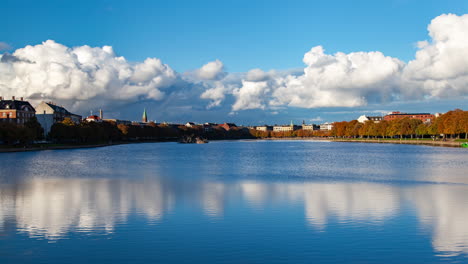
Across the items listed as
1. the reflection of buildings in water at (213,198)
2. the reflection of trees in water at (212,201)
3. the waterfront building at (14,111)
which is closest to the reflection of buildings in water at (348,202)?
the reflection of trees in water at (212,201)

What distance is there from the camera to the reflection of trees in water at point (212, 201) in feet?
59.0

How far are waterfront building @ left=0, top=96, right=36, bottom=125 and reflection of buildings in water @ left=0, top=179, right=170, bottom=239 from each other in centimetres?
10588

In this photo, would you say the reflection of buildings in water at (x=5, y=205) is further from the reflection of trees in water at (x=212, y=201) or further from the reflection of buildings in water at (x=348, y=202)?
the reflection of buildings in water at (x=348, y=202)

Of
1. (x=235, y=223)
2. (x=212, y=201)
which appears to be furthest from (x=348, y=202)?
(x=235, y=223)

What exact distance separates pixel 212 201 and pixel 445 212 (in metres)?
11.1

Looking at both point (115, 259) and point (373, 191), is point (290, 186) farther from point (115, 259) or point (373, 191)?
point (115, 259)

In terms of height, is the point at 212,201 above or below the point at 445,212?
above

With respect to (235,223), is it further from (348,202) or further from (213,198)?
(348,202)

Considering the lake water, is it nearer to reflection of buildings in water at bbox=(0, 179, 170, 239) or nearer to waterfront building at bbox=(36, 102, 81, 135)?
reflection of buildings in water at bbox=(0, 179, 170, 239)

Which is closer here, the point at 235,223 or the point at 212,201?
the point at 235,223

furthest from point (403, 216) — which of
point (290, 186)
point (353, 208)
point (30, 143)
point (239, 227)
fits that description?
point (30, 143)

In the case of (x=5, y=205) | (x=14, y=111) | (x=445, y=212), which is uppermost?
(x=14, y=111)

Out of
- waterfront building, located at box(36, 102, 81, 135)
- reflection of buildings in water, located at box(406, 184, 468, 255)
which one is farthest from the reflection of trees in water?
waterfront building, located at box(36, 102, 81, 135)

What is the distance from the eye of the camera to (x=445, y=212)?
66.9 ft
